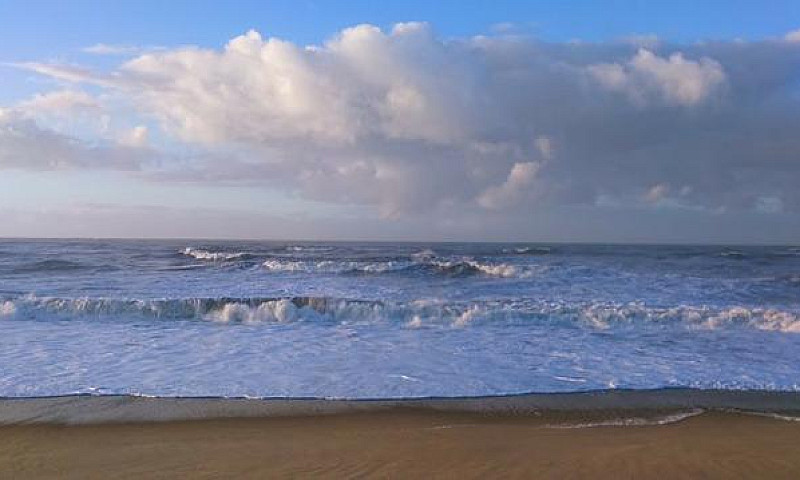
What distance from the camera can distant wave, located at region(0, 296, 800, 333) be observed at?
14.0 m

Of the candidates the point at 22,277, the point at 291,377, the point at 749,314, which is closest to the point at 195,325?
the point at 291,377

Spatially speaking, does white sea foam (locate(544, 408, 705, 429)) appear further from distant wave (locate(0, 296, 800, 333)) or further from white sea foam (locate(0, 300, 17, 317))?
white sea foam (locate(0, 300, 17, 317))

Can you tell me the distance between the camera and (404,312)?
1478 cm

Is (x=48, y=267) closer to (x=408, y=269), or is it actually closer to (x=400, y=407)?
(x=408, y=269)

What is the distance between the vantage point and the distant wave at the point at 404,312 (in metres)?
14.0

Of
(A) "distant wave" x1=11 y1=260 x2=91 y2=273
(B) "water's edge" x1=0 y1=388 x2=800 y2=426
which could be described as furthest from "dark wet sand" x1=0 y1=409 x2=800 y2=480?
(A) "distant wave" x1=11 y1=260 x2=91 y2=273

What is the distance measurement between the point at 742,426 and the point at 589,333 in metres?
6.33

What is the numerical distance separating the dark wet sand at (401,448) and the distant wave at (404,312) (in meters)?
7.53

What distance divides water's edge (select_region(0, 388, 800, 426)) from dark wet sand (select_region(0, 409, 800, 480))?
23 cm

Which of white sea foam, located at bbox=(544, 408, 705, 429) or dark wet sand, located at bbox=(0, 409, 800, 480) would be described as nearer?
dark wet sand, located at bbox=(0, 409, 800, 480)

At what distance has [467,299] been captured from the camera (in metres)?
17.8

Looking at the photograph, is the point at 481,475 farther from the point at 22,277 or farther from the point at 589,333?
the point at 22,277

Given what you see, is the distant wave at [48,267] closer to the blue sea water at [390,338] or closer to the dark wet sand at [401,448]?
the blue sea water at [390,338]

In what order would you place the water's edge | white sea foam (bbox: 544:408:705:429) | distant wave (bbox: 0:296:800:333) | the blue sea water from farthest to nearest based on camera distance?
distant wave (bbox: 0:296:800:333), the blue sea water, the water's edge, white sea foam (bbox: 544:408:705:429)
